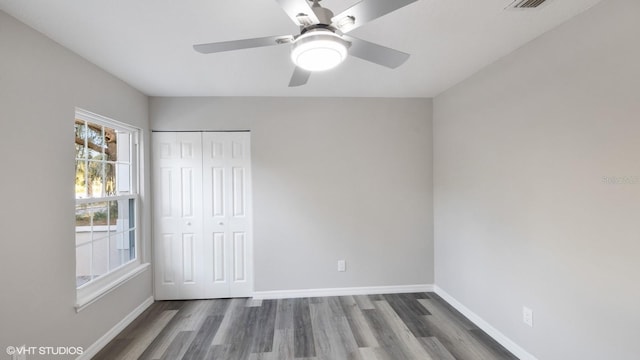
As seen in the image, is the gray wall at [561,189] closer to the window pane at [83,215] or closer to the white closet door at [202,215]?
the white closet door at [202,215]

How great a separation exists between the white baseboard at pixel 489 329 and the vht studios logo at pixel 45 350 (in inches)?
134

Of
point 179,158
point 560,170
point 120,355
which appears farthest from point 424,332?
point 179,158

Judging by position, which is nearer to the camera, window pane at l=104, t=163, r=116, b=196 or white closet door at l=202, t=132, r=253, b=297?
window pane at l=104, t=163, r=116, b=196

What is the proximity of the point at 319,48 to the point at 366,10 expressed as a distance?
247 millimetres

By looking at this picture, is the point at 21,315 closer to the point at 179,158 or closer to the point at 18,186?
the point at 18,186

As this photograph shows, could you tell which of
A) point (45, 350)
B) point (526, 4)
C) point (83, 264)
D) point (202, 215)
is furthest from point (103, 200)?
point (526, 4)

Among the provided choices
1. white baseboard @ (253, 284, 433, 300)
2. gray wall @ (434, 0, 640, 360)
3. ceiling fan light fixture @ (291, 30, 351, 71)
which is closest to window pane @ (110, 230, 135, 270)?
white baseboard @ (253, 284, 433, 300)

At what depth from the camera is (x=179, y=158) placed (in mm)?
3340

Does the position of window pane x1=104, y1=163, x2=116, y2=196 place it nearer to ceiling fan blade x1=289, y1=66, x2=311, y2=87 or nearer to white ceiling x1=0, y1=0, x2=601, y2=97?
white ceiling x1=0, y1=0, x2=601, y2=97

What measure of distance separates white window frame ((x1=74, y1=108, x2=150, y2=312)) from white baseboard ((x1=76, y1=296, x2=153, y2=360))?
38 centimetres

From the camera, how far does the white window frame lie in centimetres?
226

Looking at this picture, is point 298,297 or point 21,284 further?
point 298,297

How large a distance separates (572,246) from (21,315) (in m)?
3.46

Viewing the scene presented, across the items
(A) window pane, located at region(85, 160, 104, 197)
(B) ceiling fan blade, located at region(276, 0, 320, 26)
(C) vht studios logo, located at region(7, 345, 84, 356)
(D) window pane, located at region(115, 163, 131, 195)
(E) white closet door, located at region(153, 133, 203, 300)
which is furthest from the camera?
(E) white closet door, located at region(153, 133, 203, 300)
